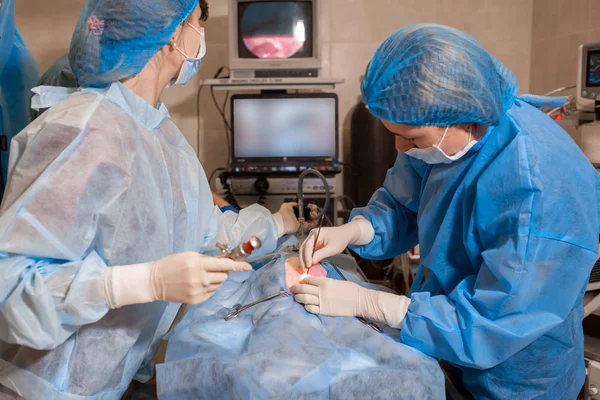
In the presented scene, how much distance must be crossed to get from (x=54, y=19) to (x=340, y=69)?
5.27ft

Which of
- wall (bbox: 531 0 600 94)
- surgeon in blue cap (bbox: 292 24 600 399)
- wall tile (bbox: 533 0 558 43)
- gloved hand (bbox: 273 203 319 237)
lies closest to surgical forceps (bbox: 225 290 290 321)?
surgeon in blue cap (bbox: 292 24 600 399)

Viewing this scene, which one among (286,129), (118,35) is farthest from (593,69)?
(118,35)

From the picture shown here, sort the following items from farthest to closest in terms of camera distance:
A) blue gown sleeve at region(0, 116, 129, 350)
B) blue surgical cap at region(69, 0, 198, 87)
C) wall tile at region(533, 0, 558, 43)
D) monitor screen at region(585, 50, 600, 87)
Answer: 1. wall tile at region(533, 0, 558, 43)
2. monitor screen at region(585, 50, 600, 87)
3. blue surgical cap at region(69, 0, 198, 87)
4. blue gown sleeve at region(0, 116, 129, 350)

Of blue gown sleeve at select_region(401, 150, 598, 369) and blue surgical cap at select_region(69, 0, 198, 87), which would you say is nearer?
blue gown sleeve at select_region(401, 150, 598, 369)

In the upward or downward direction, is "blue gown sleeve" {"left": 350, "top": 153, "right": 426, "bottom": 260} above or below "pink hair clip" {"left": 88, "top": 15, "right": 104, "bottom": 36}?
below

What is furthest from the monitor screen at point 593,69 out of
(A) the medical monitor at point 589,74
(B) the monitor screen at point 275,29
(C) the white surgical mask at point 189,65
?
(C) the white surgical mask at point 189,65

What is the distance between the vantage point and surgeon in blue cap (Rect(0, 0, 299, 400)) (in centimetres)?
96

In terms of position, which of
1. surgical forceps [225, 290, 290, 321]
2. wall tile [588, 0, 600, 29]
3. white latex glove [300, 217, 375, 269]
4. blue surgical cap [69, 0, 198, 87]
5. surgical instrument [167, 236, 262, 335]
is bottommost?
surgical forceps [225, 290, 290, 321]

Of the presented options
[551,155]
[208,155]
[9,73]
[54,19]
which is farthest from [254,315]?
[54,19]

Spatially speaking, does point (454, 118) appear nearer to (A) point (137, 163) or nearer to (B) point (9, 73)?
(A) point (137, 163)

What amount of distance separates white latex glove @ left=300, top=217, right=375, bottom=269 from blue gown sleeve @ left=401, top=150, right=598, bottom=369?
38 cm

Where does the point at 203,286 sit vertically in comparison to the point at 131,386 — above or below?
above

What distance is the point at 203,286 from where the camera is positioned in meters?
1.05

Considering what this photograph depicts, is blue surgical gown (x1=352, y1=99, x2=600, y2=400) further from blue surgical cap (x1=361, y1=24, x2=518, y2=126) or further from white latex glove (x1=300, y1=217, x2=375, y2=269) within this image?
white latex glove (x1=300, y1=217, x2=375, y2=269)
